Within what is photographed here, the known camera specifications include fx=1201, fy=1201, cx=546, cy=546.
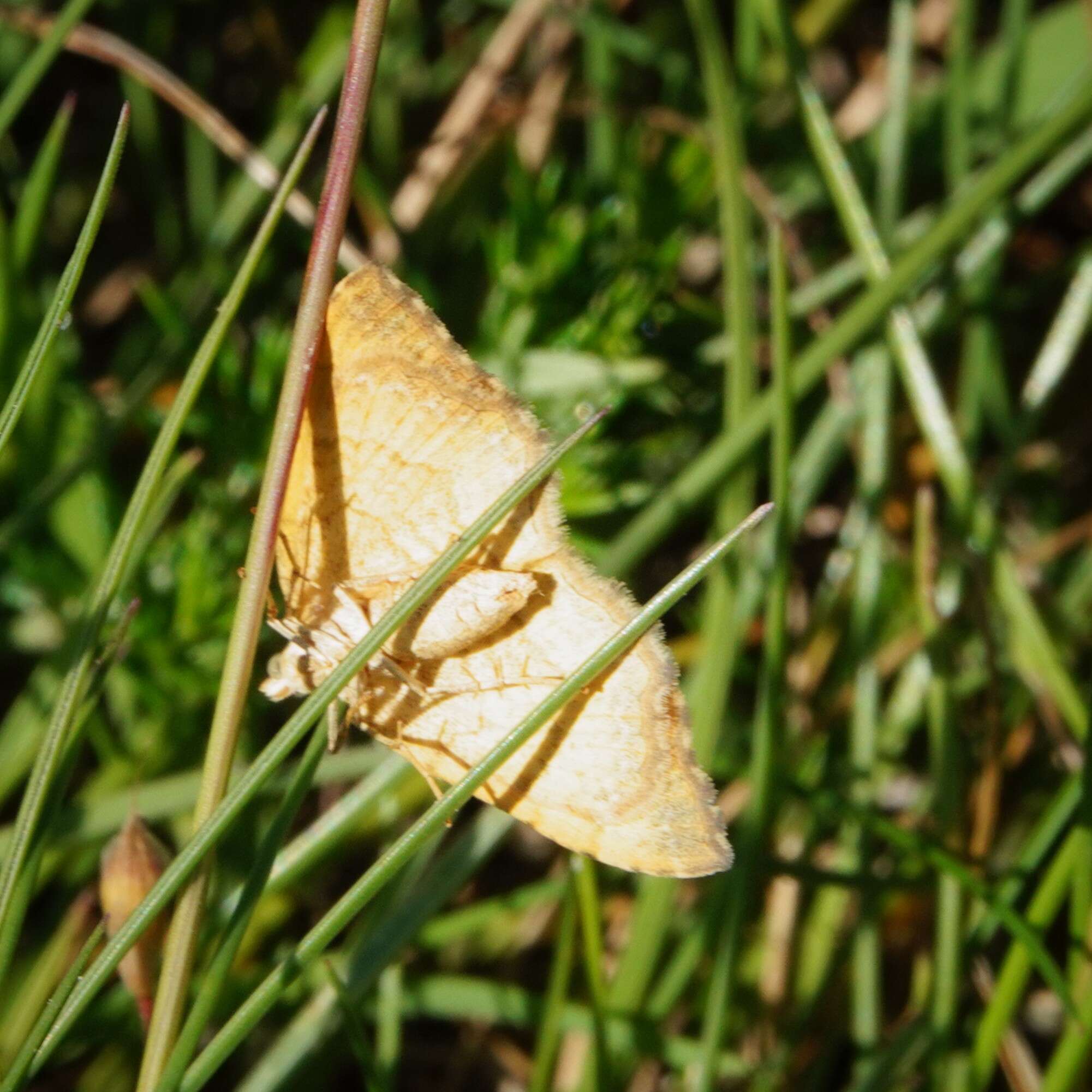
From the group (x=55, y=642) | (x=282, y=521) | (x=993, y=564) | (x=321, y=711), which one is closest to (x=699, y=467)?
(x=993, y=564)

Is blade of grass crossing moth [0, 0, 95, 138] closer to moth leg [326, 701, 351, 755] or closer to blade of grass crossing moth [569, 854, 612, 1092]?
moth leg [326, 701, 351, 755]

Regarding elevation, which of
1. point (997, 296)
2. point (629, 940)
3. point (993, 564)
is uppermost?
point (997, 296)

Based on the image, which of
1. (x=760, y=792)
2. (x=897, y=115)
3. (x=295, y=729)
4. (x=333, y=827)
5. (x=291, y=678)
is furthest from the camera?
(x=897, y=115)

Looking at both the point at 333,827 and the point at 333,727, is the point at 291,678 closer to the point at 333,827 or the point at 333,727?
the point at 333,727

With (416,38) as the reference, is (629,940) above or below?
below

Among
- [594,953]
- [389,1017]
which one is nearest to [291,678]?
[594,953]

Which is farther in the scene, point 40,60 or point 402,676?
point 40,60

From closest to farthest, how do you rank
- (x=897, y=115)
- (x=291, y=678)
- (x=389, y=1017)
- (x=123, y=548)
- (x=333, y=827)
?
(x=123, y=548) < (x=291, y=678) < (x=333, y=827) < (x=389, y=1017) < (x=897, y=115)

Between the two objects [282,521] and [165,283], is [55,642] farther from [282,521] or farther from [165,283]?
[282,521]
